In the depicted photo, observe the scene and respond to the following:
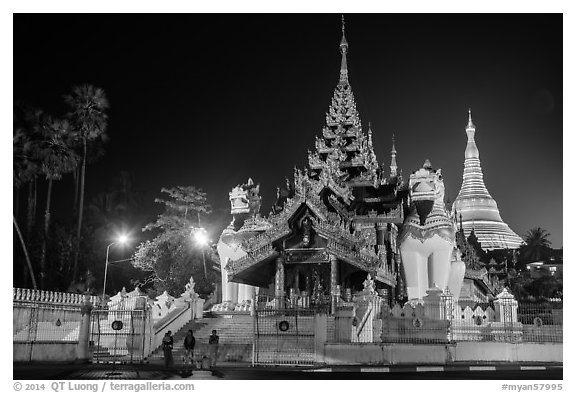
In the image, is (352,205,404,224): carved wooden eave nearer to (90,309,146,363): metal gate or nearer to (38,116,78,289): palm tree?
(90,309,146,363): metal gate

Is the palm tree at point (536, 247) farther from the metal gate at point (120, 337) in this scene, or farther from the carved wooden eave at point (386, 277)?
the metal gate at point (120, 337)

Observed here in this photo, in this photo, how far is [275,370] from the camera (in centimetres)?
1752

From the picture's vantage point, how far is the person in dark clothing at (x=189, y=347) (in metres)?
Result: 19.1

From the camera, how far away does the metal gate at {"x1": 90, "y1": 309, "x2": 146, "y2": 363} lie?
2062 centimetres

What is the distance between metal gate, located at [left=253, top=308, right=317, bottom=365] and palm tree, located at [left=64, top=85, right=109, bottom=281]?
2086 cm

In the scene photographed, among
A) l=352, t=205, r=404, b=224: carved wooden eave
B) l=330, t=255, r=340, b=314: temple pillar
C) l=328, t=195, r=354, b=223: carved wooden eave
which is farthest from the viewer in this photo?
l=352, t=205, r=404, b=224: carved wooden eave

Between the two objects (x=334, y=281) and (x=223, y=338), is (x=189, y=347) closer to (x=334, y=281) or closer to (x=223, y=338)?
(x=223, y=338)

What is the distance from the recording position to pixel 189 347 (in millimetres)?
19109

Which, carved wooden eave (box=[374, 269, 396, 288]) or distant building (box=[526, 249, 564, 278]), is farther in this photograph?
distant building (box=[526, 249, 564, 278])

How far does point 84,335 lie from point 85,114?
67.4ft

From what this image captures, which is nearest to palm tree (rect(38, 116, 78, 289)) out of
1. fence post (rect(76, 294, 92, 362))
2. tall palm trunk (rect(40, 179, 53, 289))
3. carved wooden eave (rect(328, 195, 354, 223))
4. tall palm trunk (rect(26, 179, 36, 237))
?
tall palm trunk (rect(40, 179, 53, 289))

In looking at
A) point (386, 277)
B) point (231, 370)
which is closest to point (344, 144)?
point (386, 277)

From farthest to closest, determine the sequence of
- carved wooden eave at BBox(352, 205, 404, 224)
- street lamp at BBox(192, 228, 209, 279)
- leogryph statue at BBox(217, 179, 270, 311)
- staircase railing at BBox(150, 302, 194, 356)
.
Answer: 1. street lamp at BBox(192, 228, 209, 279)
2. leogryph statue at BBox(217, 179, 270, 311)
3. carved wooden eave at BBox(352, 205, 404, 224)
4. staircase railing at BBox(150, 302, 194, 356)
